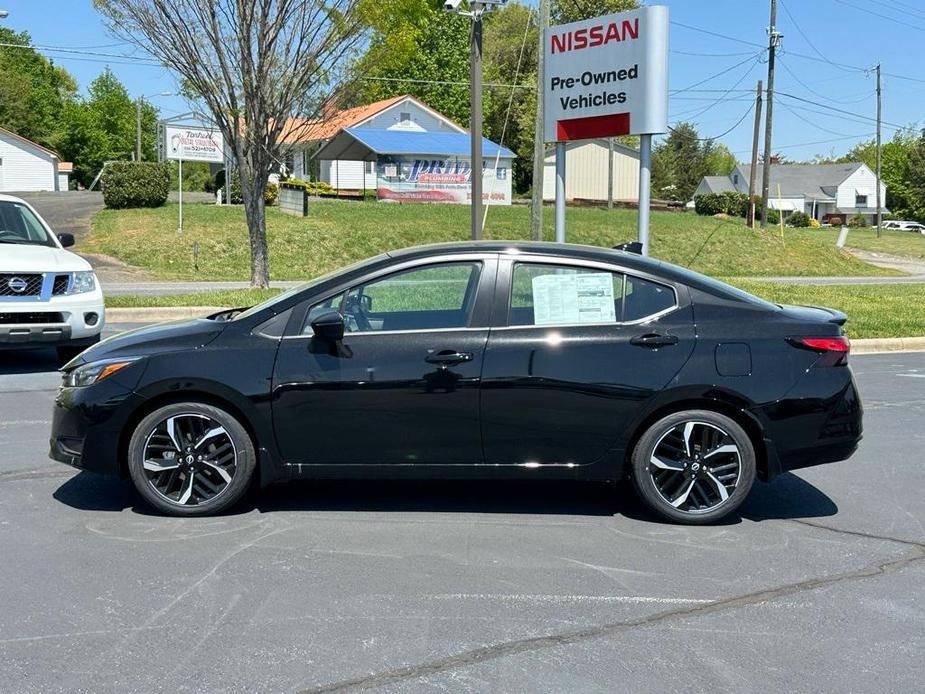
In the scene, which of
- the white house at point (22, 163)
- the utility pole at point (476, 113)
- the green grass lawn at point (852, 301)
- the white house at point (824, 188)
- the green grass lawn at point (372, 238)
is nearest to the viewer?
the green grass lawn at point (852, 301)

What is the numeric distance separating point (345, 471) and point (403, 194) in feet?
137

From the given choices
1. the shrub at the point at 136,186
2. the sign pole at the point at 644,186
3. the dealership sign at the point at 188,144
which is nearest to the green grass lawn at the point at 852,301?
the sign pole at the point at 644,186

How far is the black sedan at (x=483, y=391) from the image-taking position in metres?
5.42

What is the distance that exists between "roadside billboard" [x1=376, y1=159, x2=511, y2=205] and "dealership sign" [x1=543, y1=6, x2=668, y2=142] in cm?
3013

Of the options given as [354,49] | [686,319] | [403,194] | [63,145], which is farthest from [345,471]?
[63,145]

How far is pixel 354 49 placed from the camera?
57.9 ft

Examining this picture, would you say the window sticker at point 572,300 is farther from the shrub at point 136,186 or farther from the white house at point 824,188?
the white house at point 824,188

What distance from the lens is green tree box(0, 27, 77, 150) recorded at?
8231 centimetres

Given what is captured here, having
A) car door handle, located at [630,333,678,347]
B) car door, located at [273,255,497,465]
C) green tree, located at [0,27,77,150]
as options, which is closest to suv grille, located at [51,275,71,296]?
car door, located at [273,255,497,465]

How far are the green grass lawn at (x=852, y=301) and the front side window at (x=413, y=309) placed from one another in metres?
9.61

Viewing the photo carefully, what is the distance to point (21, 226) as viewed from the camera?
11.2 meters

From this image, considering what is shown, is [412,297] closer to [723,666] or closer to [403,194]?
[723,666]

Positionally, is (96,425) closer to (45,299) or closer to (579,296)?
(579,296)

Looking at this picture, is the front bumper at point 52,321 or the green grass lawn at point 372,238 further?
the green grass lawn at point 372,238
